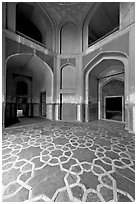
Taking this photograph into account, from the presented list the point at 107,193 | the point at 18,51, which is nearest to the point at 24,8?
the point at 18,51

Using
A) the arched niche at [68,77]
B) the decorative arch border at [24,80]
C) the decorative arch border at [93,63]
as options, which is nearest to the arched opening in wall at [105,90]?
the decorative arch border at [93,63]

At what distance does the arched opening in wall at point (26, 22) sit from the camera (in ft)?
23.7

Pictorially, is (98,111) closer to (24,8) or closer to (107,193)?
(107,193)

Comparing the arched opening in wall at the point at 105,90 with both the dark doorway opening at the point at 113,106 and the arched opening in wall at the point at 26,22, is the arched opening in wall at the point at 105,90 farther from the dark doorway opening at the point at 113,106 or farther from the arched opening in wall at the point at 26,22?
the arched opening in wall at the point at 26,22

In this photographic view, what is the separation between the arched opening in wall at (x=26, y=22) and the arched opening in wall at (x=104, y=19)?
483 centimetres

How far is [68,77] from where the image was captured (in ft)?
25.3

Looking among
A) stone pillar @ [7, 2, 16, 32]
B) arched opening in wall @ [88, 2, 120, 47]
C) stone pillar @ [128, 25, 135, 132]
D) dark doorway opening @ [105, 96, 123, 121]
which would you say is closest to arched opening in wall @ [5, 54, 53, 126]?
stone pillar @ [7, 2, 16, 32]

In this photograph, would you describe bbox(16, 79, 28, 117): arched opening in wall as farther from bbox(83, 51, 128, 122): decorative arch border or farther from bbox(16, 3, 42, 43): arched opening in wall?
bbox(83, 51, 128, 122): decorative arch border

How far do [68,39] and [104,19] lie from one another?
3.58 m

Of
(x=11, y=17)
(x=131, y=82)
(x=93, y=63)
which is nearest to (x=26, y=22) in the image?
(x=11, y=17)

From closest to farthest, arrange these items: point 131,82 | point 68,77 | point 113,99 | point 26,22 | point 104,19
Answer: point 131,82 → point 68,77 → point 113,99 → point 104,19 → point 26,22

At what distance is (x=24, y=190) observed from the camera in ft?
4.95

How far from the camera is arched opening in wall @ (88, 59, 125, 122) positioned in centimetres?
709

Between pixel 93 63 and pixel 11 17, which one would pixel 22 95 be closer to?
pixel 11 17
